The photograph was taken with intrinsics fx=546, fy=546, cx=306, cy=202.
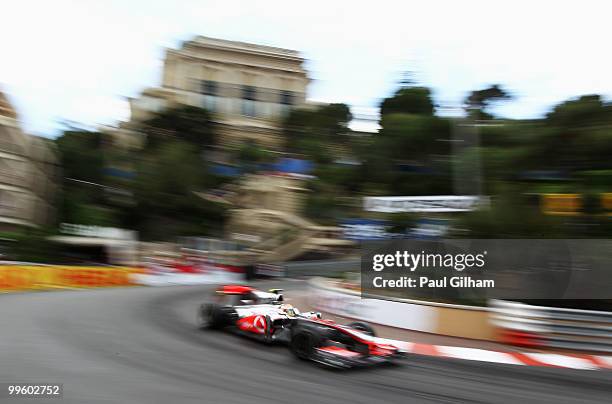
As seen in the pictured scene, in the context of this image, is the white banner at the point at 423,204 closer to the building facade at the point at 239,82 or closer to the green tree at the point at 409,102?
the green tree at the point at 409,102

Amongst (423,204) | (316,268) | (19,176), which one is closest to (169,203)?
(19,176)

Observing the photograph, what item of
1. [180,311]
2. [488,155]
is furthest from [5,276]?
[488,155]

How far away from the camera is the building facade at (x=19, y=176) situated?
36000mm

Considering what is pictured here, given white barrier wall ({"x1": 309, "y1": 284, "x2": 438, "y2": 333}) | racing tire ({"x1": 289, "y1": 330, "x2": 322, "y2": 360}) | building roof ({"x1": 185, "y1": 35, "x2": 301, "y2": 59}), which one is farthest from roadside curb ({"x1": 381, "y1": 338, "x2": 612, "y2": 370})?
building roof ({"x1": 185, "y1": 35, "x2": 301, "y2": 59})

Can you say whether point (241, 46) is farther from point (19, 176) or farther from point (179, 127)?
point (19, 176)

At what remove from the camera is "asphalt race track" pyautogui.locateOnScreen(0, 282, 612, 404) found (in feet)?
21.3

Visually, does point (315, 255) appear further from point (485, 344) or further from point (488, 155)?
point (485, 344)

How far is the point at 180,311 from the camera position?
15.0m

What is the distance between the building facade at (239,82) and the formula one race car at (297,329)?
60.3 meters

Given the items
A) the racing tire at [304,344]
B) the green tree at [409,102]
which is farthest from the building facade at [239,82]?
the racing tire at [304,344]

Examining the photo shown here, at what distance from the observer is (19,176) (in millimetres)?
36719

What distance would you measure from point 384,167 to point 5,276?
25813mm

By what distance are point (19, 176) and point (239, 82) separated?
44940mm

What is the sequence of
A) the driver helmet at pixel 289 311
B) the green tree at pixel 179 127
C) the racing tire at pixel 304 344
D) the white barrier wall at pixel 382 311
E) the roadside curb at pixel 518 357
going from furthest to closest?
1. the green tree at pixel 179 127
2. the white barrier wall at pixel 382 311
3. the driver helmet at pixel 289 311
4. the roadside curb at pixel 518 357
5. the racing tire at pixel 304 344
